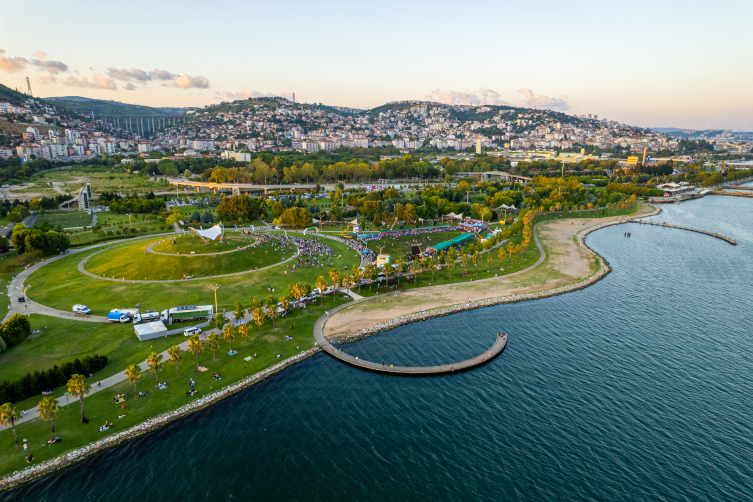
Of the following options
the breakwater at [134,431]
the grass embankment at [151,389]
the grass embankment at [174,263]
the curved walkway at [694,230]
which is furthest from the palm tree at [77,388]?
the curved walkway at [694,230]

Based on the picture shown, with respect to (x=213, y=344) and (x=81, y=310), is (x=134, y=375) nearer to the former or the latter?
(x=213, y=344)

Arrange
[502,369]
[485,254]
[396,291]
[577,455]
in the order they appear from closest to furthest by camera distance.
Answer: [577,455]
[502,369]
[396,291]
[485,254]

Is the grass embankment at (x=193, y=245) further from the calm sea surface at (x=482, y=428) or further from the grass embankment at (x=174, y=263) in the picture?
the calm sea surface at (x=482, y=428)

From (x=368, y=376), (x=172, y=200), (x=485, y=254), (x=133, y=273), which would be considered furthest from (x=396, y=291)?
(x=172, y=200)

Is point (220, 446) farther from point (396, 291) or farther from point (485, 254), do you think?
point (485, 254)

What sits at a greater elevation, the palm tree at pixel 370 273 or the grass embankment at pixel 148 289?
the palm tree at pixel 370 273

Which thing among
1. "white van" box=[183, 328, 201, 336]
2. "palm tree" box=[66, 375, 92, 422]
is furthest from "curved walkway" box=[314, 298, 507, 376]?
"palm tree" box=[66, 375, 92, 422]
